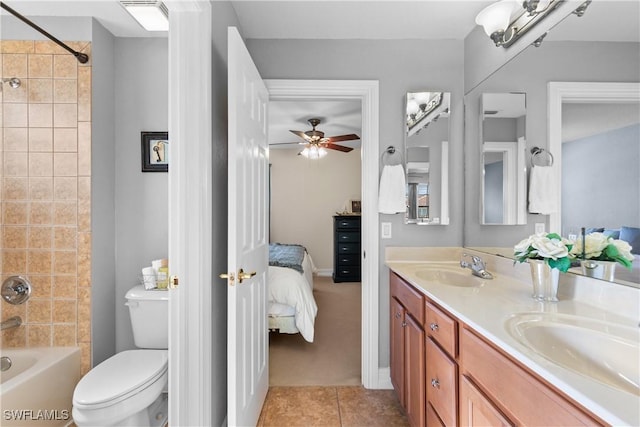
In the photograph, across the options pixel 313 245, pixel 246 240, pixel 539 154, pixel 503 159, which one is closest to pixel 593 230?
pixel 539 154

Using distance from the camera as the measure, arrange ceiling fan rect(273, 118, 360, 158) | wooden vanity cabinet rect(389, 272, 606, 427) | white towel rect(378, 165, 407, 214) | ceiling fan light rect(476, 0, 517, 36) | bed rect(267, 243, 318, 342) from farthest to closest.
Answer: ceiling fan rect(273, 118, 360, 158) → bed rect(267, 243, 318, 342) → white towel rect(378, 165, 407, 214) → ceiling fan light rect(476, 0, 517, 36) → wooden vanity cabinet rect(389, 272, 606, 427)

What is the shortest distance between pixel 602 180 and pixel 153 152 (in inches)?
99.2

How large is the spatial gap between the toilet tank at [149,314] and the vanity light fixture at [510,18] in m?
2.51

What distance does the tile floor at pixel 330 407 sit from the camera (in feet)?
5.96

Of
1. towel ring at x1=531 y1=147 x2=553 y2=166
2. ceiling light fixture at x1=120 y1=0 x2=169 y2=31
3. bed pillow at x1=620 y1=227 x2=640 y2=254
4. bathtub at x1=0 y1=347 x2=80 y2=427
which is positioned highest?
ceiling light fixture at x1=120 y1=0 x2=169 y2=31

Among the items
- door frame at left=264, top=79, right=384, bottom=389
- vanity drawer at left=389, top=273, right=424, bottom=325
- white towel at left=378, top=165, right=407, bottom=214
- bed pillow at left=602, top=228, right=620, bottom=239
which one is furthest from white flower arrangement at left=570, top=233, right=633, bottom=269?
door frame at left=264, top=79, right=384, bottom=389

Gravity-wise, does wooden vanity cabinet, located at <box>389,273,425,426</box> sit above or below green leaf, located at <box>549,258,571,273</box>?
below

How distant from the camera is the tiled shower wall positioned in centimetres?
197

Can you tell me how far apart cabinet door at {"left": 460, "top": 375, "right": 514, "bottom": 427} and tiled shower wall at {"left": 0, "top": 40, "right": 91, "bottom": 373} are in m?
2.20

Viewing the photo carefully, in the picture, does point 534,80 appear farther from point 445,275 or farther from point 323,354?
A: point 323,354

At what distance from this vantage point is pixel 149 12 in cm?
168

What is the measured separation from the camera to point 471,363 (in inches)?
41.6

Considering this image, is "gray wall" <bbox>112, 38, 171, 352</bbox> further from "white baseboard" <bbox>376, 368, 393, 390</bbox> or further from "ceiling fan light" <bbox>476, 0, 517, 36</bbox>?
"ceiling fan light" <bbox>476, 0, 517, 36</bbox>

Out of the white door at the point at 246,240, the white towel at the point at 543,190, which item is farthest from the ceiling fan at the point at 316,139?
the white towel at the point at 543,190
